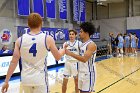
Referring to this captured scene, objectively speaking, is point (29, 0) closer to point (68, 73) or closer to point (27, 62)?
point (68, 73)

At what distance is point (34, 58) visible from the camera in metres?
3.00

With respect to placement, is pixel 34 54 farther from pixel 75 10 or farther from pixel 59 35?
pixel 75 10

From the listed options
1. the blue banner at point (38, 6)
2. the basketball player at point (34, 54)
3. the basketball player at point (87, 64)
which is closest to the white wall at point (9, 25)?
the blue banner at point (38, 6)

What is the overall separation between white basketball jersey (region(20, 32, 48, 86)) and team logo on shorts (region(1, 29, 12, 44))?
12221mm

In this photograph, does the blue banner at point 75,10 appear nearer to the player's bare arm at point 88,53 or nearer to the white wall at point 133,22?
the white wall at point 133,22

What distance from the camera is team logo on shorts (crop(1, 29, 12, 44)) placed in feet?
48.7

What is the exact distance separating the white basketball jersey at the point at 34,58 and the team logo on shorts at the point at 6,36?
12221 mm

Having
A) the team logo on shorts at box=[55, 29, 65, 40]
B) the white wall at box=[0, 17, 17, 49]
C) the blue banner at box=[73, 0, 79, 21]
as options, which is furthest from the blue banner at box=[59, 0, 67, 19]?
the white wall at box=[0, 17, 17, 49]

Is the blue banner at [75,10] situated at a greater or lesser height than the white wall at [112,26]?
greater

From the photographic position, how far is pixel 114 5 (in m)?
28.5

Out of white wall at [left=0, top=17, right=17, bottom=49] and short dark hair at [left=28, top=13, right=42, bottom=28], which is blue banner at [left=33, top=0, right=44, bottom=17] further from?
short dark hair at [left=28, top=13, right=42, bottom=28]

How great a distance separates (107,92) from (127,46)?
541 inches

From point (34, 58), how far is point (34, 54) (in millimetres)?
50

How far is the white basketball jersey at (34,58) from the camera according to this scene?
2967 millimetres
